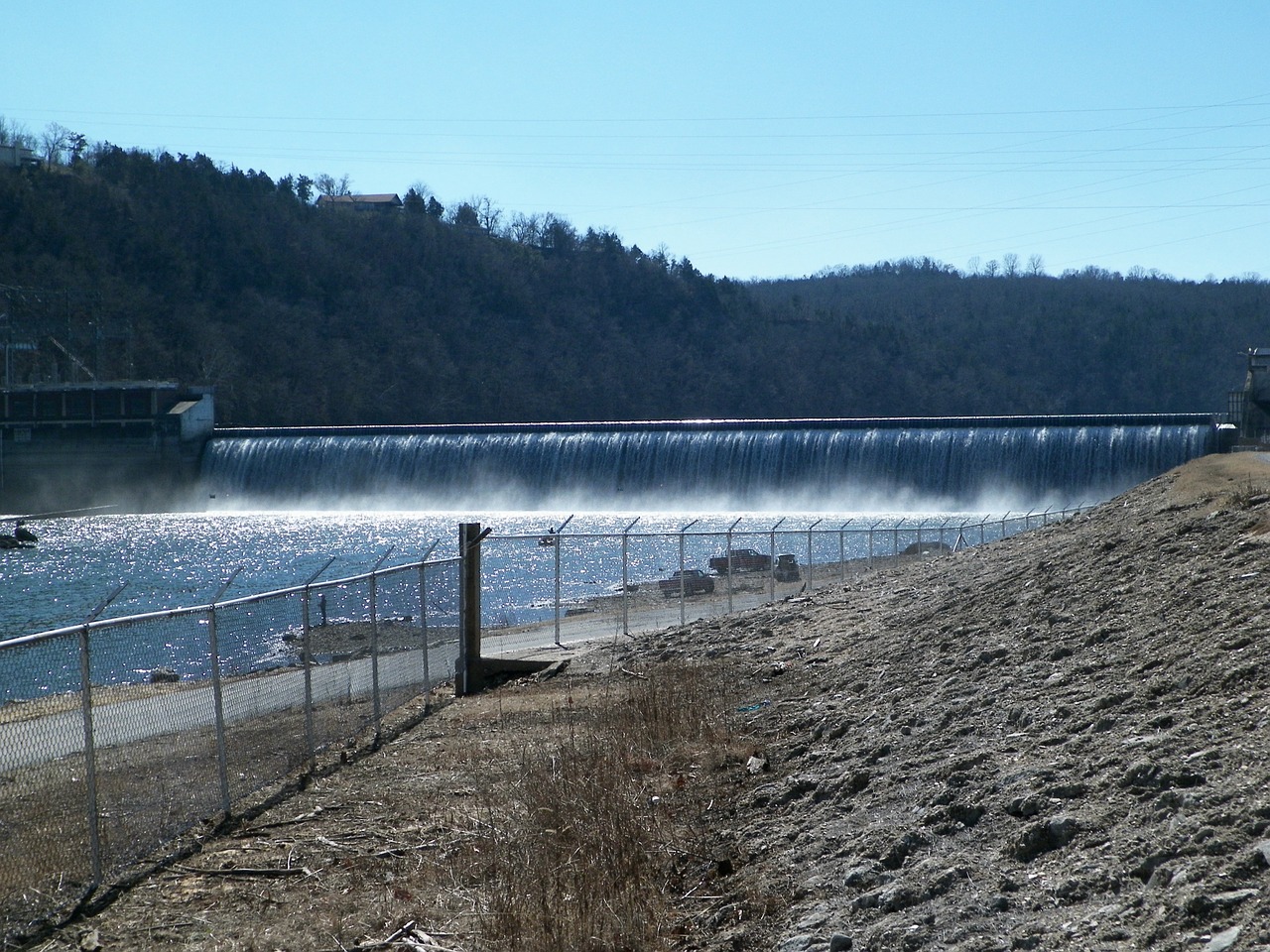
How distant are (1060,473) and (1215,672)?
150ft

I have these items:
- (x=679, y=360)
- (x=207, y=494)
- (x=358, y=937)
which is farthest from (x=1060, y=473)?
(x=679, y=360)

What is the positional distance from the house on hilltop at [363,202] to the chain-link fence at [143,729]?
13855cm

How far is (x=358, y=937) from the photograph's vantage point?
6262 mm

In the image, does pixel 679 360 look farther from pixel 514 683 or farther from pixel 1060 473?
pixel 514 683

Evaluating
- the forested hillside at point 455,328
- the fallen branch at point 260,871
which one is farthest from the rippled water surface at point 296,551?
the forested hillside at point 455,328

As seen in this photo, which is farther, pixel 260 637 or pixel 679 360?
pixel 679 360

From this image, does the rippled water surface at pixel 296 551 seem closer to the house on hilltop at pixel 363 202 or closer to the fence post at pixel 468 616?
the fence post at pixel 468 616

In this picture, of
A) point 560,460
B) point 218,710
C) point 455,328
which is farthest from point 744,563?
point 455,328

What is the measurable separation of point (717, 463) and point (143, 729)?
4787cm

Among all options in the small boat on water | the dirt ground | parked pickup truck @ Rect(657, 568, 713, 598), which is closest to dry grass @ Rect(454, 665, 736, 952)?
the dirt ground

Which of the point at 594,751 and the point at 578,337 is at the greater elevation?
the point at 578,337

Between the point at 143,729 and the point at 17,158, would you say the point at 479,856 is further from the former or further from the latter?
the point at 17,158

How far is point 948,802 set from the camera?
254 inches

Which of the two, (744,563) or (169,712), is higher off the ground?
(169,712)
